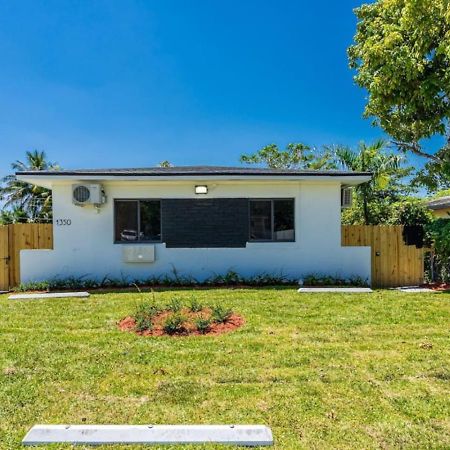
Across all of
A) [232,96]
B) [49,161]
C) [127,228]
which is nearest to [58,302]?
[127,228]

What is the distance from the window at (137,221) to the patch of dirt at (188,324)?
13.1 feet

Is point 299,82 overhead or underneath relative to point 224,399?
overhead

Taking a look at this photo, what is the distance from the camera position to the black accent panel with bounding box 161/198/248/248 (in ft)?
32.7

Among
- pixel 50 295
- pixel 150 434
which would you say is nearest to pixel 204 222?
pixel 50 295

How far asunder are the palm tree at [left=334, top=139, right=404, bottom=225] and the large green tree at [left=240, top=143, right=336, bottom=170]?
493 inches

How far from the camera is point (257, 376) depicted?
153 inches

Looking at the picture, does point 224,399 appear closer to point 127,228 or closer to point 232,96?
point 127,228

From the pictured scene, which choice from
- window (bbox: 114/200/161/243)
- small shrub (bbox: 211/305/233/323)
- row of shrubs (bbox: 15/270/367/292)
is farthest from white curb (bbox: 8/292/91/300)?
small shrub (bbox: 211/305/233/323)

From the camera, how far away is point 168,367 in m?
4.14

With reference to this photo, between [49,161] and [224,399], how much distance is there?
31.5m

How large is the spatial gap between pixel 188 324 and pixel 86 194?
5469 millimetres

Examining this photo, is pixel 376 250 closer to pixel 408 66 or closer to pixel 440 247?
pixel 440 247

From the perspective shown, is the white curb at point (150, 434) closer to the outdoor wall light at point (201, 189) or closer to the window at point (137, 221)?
the window at point (137, 221)

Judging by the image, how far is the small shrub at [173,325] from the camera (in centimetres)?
537
